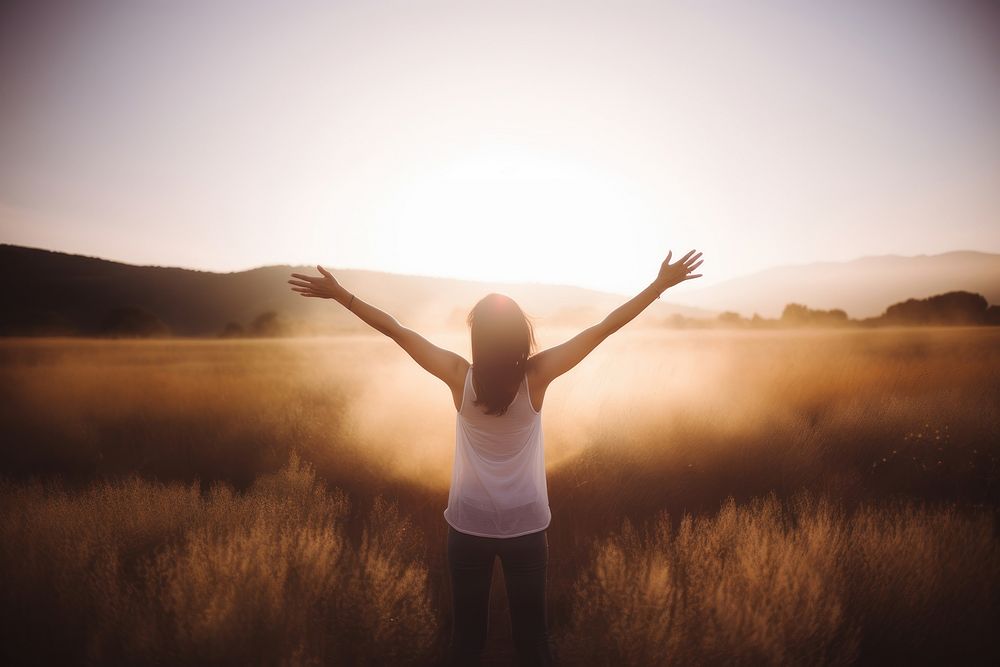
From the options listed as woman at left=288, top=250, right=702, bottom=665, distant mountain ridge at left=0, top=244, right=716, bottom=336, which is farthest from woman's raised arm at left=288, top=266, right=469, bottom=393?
distant mountain ridge at left=0, top=244, right=716, bottom=336

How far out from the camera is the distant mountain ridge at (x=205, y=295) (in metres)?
52.2

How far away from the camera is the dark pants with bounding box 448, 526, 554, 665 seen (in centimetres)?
188

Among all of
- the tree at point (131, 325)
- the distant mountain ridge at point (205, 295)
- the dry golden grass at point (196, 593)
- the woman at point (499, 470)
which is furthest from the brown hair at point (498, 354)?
the tree at point (131, 325)

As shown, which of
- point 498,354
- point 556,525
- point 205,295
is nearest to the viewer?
point 498,354

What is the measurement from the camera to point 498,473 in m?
1.94

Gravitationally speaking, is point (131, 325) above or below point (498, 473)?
above

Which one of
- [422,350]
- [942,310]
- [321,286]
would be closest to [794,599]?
[422,350]

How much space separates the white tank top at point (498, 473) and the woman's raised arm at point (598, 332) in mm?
119

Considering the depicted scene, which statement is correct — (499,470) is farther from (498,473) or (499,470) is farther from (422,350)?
(422,350)

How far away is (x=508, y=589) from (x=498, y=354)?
3.27 ft

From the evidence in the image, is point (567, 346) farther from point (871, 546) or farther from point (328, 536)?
point (871, 546)

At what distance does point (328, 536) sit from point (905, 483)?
649cm

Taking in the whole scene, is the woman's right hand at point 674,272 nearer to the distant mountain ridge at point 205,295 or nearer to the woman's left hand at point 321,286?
the woman's left hand at point 321,286

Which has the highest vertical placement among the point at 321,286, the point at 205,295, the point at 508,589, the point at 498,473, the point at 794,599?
the point at 205,295
